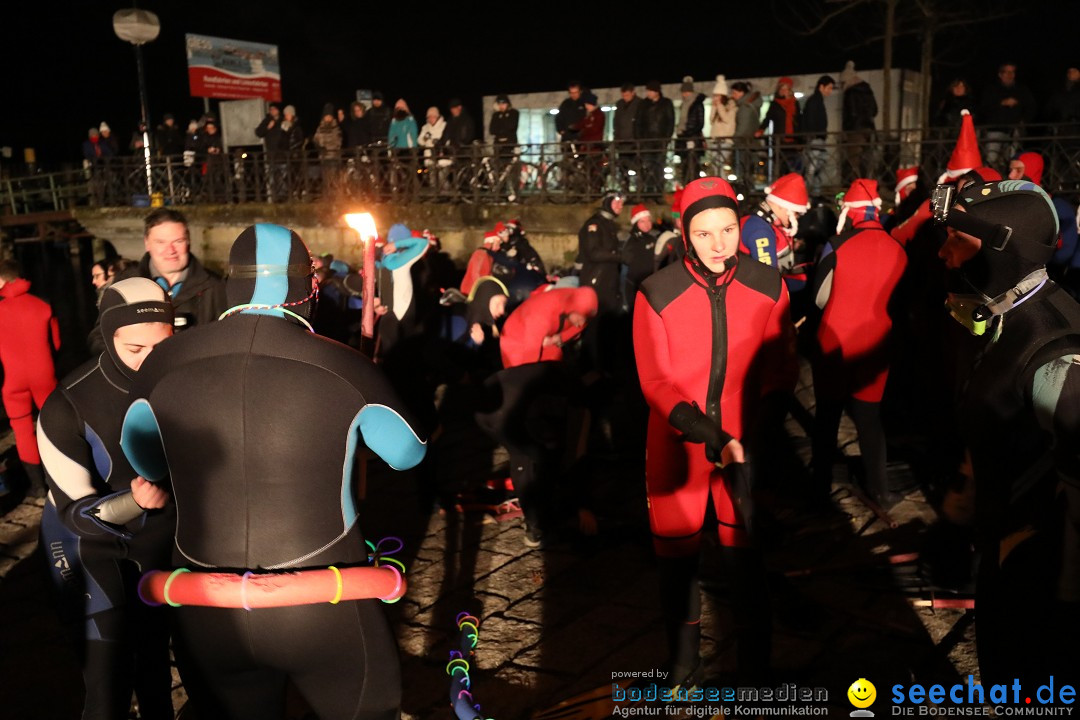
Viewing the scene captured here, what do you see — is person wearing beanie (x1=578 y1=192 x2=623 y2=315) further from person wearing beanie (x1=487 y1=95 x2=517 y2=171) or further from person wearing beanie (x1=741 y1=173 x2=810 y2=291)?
person wearing beanie (x1=487 y1=95 x2=517 y2=171)

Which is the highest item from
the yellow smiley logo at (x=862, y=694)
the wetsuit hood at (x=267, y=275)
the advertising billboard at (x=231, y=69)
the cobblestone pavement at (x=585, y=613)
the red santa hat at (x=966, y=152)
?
the advertising billboard at (x=231, y=69)

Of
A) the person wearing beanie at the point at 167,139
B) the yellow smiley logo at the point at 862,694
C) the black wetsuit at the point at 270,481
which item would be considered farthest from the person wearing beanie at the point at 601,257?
the person wearing beanie at the point at 167,139

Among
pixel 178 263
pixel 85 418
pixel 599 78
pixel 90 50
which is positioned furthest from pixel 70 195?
pixel 85 418

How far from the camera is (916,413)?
25.5ft

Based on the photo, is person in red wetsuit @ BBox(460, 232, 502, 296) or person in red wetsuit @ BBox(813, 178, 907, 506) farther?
person in red wetsuit @ BBox(460, 232, 502, 296)

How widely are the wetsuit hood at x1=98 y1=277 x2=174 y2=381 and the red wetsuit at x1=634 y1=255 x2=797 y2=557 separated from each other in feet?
6.13

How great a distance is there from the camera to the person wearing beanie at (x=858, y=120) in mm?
13445

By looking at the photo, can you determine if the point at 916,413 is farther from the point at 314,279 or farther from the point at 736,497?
the point at 314,279

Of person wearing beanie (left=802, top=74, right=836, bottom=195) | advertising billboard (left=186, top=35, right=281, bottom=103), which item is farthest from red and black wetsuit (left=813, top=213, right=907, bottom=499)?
advertising billboard (left=186, top=35, right=281, bottom=103)

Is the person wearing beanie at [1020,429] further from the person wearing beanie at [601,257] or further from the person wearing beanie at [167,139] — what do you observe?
the person wearing beanie at [167,139]

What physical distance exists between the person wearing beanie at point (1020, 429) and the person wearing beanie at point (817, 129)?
10848 mm

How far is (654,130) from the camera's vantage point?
1441 centimetres

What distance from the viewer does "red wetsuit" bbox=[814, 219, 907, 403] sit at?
548cm

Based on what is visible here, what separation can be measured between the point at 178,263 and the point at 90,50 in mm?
41245
